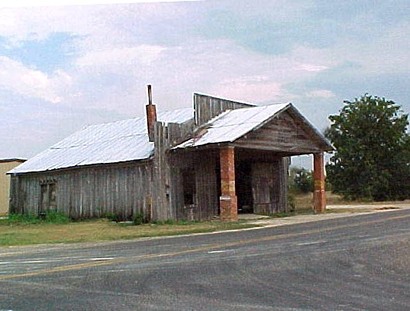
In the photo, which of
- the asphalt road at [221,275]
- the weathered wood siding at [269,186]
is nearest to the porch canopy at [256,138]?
the weathered wood siding at [269,186]

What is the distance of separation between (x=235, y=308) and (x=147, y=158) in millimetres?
18636

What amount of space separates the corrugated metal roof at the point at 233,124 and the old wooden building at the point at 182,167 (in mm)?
48

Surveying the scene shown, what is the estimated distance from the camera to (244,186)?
31625 mm

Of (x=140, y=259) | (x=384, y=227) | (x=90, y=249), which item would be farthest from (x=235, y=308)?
(x=384, y=227)

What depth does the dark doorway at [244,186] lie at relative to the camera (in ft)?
102

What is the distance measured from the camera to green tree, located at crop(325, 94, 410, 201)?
46.5 m

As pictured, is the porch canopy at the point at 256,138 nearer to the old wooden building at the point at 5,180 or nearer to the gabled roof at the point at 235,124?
the gabled roof at the point at 235,124

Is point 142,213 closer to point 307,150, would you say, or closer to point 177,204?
point 177,204

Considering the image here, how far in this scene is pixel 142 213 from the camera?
2572 cm

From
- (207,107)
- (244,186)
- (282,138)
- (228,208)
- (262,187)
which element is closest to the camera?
(228,208)

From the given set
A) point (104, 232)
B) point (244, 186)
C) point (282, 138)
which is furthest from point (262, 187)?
point (104, 232)

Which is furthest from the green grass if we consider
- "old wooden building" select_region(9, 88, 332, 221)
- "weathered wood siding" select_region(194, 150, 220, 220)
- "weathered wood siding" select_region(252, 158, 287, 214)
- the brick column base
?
"weathered wood siding" select_region(252, 158, 287, 214)

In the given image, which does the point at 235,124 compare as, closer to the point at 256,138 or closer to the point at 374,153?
the point at 256,138

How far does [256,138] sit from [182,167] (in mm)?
3318
